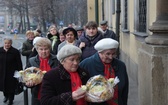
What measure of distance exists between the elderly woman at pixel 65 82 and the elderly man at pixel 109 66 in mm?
400

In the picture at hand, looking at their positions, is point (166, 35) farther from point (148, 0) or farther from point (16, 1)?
point (16, 1)

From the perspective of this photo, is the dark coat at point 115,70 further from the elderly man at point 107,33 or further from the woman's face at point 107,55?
the elderly man at point 107,33

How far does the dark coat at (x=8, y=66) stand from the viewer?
723 cm

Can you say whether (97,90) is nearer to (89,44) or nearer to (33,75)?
(33,75)

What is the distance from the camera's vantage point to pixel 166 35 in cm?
443

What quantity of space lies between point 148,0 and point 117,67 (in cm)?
484

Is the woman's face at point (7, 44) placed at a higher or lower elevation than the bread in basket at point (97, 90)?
higher

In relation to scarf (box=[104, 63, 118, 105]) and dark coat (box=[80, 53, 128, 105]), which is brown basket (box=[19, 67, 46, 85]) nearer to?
dark coat (box=[80, 53, 128, 105])

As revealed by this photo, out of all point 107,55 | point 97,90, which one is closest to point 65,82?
point 97,90

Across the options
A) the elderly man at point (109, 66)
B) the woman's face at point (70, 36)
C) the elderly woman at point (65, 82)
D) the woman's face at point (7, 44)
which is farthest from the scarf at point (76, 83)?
the woman's face at point (7, 44)

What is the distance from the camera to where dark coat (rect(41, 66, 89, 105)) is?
290 cm

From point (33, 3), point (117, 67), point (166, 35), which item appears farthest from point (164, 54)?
point (33, 3)

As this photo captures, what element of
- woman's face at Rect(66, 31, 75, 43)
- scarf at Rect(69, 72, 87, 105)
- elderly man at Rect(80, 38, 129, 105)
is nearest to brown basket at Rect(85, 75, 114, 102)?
scarf at Rect(69, 72, 87, 105)

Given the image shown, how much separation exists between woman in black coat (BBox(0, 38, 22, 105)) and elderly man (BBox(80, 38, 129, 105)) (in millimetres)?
3940
